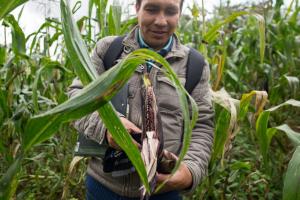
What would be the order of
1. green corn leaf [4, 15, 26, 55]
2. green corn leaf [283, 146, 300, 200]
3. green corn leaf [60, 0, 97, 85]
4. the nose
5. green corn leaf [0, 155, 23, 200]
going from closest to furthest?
1. green corn leaf [60, 0, 97, 85]
2. green corn leaf [0, 155, 23, 200]
3. green corn leaf [283, 146, 300, 200]
4. the nose
5. green corn leaf [4, 15, 26, 55]

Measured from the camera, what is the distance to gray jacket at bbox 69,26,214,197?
3.13ft

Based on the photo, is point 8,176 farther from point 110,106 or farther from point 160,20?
point 160,20

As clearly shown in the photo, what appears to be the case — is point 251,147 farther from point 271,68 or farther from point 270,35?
point 270,35

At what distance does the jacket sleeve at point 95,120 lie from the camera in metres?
0.89

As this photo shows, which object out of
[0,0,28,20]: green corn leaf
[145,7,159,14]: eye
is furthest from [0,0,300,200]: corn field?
[145,7,159,14]: eye

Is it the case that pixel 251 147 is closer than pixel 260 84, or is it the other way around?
pixel 251 147

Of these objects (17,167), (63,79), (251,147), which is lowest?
(251,147)

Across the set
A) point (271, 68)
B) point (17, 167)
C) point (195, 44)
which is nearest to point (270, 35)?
point (271, 68)

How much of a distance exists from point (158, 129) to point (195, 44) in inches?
42.8

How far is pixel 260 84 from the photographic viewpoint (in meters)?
1.90

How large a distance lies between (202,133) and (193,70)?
0.15 m

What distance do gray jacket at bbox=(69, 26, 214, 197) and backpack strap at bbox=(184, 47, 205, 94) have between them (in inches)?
0.4

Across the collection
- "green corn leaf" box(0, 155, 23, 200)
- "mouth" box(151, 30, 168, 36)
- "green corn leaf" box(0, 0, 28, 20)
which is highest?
"green corn leaf" box(0, 0, 28, 20)

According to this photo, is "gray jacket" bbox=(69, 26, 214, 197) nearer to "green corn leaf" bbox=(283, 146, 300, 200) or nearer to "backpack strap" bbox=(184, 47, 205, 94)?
"backpack strap" bbox=(184, 47, 205, 94)
